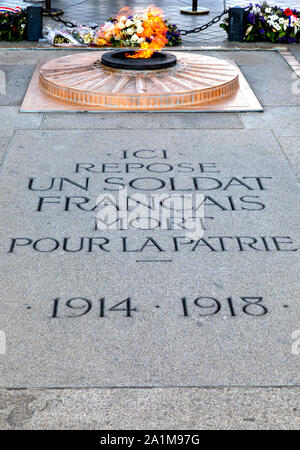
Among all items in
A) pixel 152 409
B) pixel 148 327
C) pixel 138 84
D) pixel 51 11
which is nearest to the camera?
pixel 152 409

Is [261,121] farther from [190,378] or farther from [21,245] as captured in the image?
[190,378]

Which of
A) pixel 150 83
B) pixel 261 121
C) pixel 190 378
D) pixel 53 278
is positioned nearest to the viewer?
pixel 190 378

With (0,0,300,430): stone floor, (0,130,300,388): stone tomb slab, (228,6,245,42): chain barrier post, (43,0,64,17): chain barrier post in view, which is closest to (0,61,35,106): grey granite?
(0,0,300,430): stone floor

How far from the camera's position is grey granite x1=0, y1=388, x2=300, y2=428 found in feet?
10.6

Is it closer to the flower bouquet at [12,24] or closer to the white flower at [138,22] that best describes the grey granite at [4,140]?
the white flower at [138,22]

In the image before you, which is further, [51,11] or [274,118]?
[51,11]

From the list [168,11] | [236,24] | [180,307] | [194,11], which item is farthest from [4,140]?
[168,11]

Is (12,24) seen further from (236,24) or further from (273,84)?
(273,84)

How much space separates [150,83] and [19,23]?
394 cm

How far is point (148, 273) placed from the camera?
4.53m

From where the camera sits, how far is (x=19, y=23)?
10961 mm

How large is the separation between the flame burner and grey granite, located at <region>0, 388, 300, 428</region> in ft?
18.3

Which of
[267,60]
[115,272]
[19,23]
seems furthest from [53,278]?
[19,23]

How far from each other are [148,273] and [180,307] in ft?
1.50
